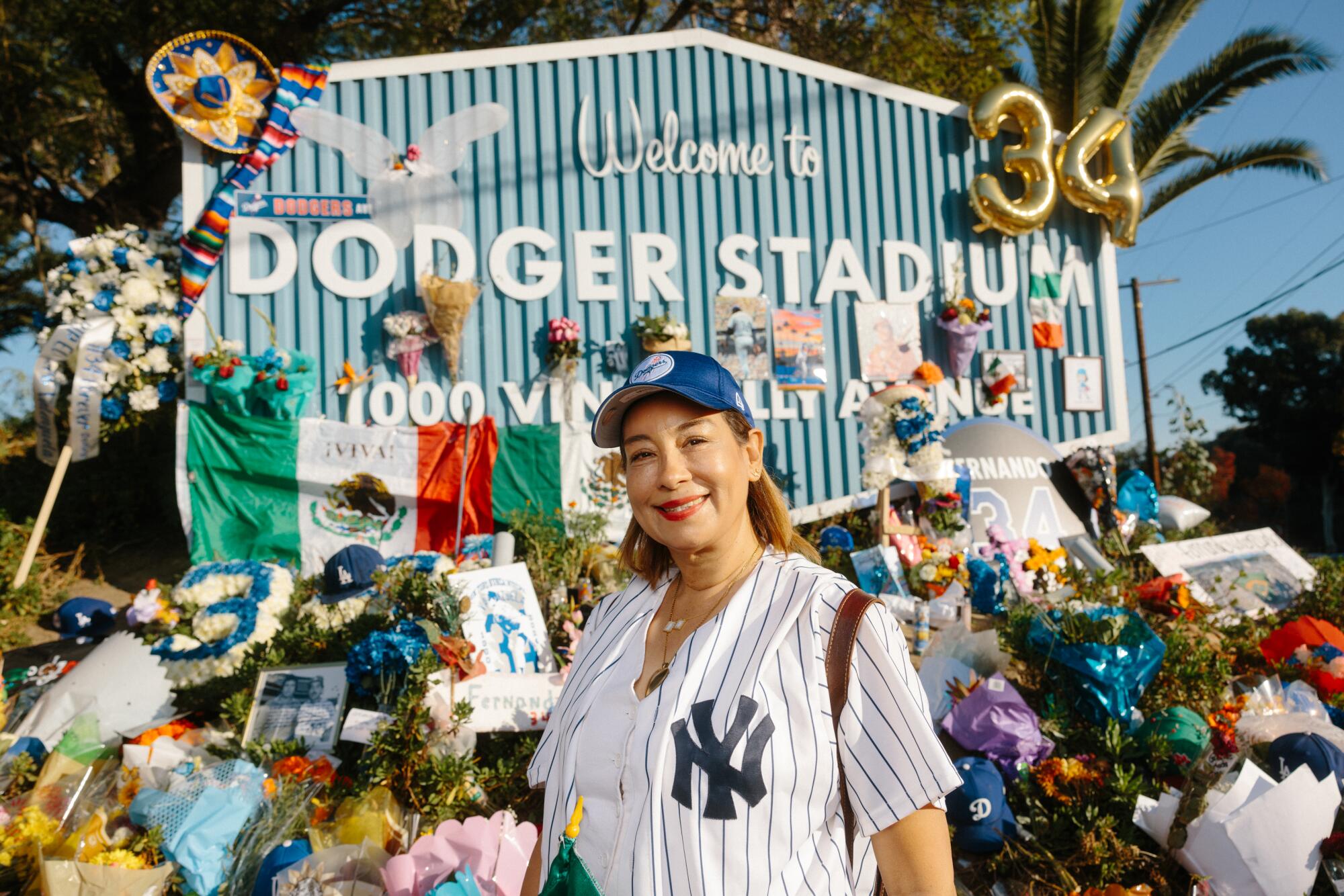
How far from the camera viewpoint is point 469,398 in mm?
7141

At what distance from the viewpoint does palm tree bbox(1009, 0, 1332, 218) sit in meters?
10.8

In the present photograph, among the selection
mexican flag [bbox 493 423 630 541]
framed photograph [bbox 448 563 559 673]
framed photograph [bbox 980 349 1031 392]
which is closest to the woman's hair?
framed photograph [bbox 448 563 559 673]

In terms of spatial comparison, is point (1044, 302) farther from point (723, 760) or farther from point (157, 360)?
point (723, 760)

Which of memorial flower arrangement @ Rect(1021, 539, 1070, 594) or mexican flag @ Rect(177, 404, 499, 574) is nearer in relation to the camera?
memorial flower arrangement @ Rect(1021, 539, 1070, 594)

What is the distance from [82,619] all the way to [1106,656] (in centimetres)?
605

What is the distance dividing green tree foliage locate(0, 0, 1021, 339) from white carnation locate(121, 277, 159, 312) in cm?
290

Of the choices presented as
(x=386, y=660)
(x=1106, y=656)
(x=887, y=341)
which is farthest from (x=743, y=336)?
(x=386, y=660)

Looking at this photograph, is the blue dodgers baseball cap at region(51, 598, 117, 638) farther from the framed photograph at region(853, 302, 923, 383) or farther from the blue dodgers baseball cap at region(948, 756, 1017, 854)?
the framed photograph at region(853, 302, 923, 383)

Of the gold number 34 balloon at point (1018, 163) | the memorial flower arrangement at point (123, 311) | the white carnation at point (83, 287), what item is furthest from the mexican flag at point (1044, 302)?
the white carnation at point (83, 287)

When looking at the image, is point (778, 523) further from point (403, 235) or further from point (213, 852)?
point (403, 235)

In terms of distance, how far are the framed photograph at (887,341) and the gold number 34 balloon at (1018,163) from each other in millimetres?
1250

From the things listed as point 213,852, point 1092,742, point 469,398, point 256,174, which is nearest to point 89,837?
point 213,852

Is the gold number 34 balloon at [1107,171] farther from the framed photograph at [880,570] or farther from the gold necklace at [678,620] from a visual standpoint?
the gold necklace at [678,620]

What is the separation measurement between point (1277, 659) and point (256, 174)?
7.93 metres
